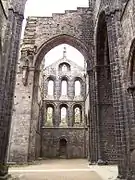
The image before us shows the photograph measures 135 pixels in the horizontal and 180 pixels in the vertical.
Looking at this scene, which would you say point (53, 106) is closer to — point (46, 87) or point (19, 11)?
point (46, 87)

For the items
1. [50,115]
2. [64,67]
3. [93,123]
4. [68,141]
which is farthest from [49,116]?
[93,123]

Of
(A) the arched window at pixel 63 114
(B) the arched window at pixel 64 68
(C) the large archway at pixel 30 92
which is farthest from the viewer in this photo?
(B) the arched window at pixel 64 68

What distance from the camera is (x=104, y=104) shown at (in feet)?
41.3

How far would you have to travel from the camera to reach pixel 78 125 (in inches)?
843

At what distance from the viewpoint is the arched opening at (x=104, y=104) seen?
11750mm

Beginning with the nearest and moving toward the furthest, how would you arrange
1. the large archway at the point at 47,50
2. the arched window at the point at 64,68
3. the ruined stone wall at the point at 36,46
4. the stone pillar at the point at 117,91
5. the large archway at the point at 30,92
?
1. the stone pillar at the point at 117,91
2. the large archway at the point at 30,92
3. the ruined stone wall at the point at 36,46
4. the large archway at the point at 47,50
5. the arched window at the point at 64,68

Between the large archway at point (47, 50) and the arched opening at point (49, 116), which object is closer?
the large archway at point (47, 50)

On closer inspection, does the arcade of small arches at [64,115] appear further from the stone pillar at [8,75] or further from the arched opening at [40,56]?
the stone pillar at [8,75]

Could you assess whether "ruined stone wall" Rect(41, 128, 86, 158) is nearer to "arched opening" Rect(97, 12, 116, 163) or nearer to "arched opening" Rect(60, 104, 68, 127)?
"arched opening" Rect(60, 104, 68, 127)

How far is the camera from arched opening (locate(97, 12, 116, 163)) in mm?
11750

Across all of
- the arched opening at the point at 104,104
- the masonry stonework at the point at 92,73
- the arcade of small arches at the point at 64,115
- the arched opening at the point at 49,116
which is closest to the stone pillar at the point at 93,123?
the masonry stonework at the point at 92,73

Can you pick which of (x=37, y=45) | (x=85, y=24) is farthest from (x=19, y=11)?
(x=85, y=24)

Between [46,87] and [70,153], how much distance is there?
742 cm

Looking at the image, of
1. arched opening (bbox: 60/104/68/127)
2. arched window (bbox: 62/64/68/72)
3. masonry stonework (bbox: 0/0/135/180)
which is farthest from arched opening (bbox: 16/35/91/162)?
arched window (bbox: 62/64/68/72)
